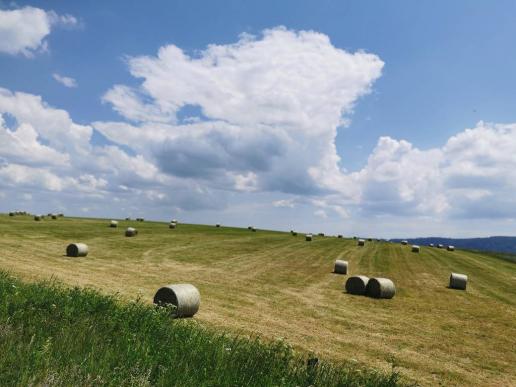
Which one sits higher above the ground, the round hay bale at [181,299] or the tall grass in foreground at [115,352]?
the tall grass in foreground at [115,352]

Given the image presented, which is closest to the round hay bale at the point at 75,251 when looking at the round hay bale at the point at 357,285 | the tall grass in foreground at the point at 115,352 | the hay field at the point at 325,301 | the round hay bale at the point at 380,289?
the hay field at the point at 325,301

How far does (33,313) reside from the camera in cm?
979

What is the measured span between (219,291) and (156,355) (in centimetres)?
1480

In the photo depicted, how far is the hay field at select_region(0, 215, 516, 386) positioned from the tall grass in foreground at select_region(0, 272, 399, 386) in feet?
13.6

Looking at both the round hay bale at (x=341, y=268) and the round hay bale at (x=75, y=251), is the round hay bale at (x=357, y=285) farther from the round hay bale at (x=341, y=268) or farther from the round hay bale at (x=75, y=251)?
the round hay bale at (x=75, y=251)

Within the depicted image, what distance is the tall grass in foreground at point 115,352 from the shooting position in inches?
271

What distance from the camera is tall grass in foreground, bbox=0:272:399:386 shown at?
22.6 ft

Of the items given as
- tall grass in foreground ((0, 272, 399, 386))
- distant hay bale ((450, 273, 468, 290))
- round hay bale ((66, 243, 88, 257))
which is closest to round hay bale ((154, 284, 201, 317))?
tall grass in foreground ((0, 272, 399, 386))

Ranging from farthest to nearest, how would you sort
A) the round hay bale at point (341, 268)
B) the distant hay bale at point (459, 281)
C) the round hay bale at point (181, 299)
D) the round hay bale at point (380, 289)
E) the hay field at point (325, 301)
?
the round hay bale at point (341, 268), the distant hay bale at point (459, 281), the round hay bale at point (380, 289), the round hay bale at point (181, 299), the hay field at point (325, 301)

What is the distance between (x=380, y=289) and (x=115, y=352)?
19.8m

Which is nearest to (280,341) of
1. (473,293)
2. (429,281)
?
(473,293)

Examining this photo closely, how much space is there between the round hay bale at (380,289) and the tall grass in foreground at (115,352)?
54.5 feet

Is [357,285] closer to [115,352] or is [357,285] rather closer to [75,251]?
[75,251]

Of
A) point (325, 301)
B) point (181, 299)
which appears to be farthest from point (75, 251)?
point (325, 301)
